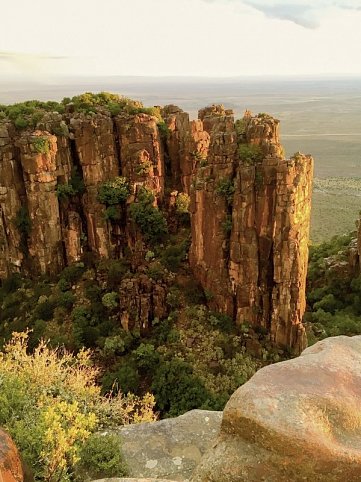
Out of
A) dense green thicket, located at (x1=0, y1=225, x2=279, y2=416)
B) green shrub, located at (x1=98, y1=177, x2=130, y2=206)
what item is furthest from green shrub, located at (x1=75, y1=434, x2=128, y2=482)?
green shrub, located at (x1=98, y1=177, x2=130, y2=206)

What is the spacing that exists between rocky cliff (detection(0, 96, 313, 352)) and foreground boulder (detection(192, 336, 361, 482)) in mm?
22578

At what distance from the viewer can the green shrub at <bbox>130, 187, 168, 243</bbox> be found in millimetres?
36031

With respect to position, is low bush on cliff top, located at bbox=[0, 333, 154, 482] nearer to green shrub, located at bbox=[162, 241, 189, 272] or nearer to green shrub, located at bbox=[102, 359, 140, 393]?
green shrub, located at bbox=[102, 359, 140, 393]

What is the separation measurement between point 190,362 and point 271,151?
14.6m

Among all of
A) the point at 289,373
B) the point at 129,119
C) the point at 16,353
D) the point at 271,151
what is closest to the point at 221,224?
the point at 271,151

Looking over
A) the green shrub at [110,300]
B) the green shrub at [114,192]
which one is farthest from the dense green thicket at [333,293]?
the green shrub at [114,192]

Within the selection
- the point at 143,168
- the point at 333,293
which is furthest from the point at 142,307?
the point at 333,293

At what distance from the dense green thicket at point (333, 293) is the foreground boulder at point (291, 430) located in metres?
26.6

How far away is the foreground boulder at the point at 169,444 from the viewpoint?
44.6ft

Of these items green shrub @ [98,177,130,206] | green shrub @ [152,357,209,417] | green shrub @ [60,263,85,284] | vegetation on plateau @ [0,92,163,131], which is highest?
vegetation on plateau @ [0,92,163,131]

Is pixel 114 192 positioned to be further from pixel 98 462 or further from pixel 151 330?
pixel 98 462

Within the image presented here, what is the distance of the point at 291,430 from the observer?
6816 mm

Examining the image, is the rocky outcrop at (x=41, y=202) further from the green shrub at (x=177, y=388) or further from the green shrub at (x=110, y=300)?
the green shrub at (x=177, y=388)

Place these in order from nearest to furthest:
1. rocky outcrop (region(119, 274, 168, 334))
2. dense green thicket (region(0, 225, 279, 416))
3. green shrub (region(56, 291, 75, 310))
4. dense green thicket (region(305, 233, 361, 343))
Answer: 1. dense green thicket (region(0, 225, 279, 416))
2. rocky outcrop (region(119, 274, 168, 334))
3. dense green thicket (region(305, 233, 361, 343))
4. green shrub (region(56, 291, 75, 310))
